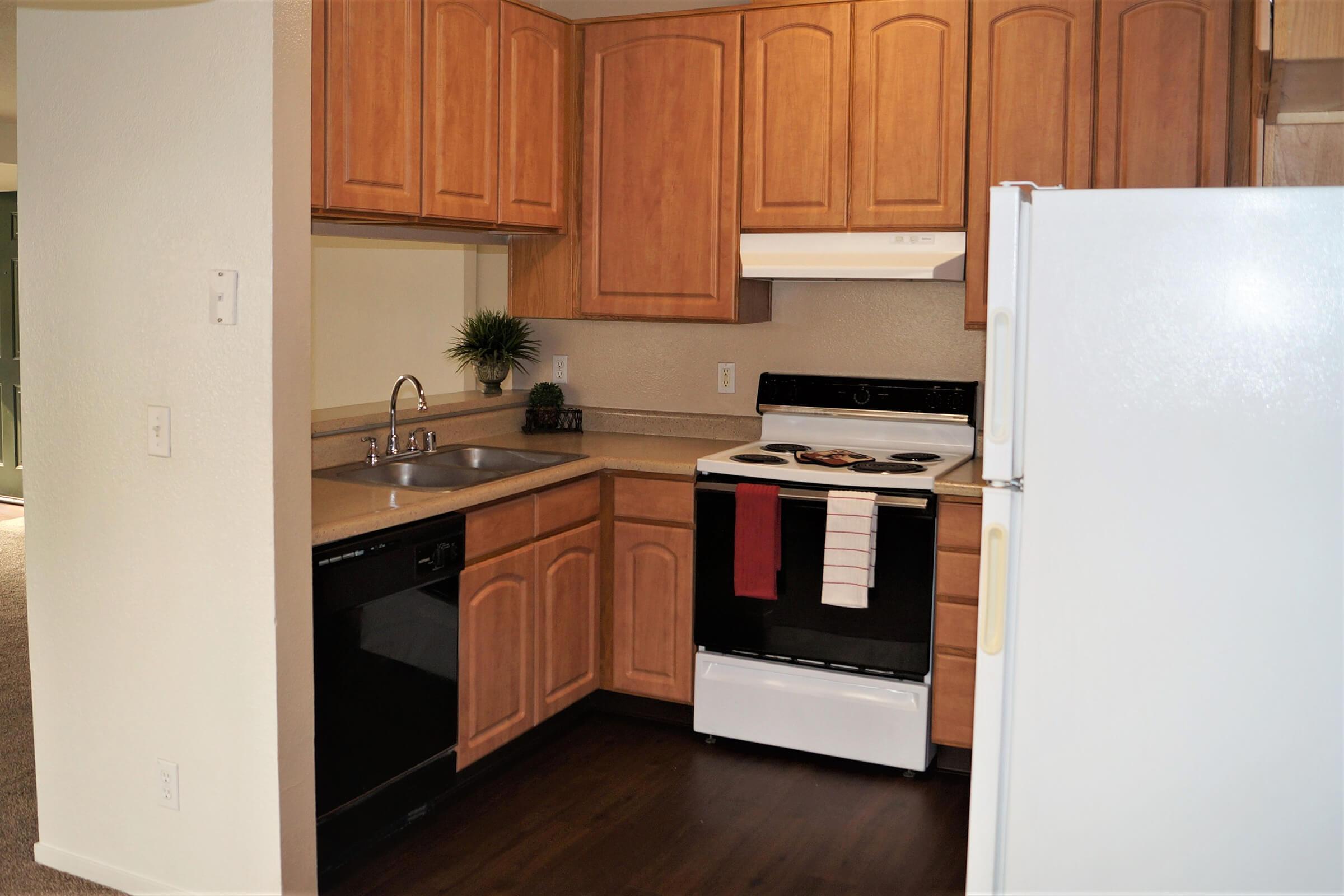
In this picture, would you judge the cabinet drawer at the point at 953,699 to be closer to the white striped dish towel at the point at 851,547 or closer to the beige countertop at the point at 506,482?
the white striped dish towel at the point at 851,547

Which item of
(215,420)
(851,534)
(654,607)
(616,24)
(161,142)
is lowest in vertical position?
(654,607)

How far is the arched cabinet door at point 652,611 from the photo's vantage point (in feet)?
12.1

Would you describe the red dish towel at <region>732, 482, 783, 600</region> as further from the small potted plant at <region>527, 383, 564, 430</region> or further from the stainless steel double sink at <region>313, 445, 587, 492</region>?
the small potted plant at <region>527, 383, 564, 430</region>

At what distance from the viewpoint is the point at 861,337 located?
4020mm

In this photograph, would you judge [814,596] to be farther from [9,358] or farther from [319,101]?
[9,358]

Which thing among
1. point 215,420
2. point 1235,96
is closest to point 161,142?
point 215,420

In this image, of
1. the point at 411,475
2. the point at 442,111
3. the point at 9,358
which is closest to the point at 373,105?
the point at 442,111

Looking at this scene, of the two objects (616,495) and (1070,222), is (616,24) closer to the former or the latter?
(616,495)

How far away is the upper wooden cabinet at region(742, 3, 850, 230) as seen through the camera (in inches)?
144

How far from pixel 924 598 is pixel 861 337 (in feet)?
3.47

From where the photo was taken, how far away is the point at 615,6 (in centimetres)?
424

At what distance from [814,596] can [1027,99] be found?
5.20 ft

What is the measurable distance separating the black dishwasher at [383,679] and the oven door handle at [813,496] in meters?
0.85

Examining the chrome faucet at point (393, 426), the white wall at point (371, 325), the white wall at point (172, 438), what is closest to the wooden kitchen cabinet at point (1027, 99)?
the chrome faucet at point (393, 426)
